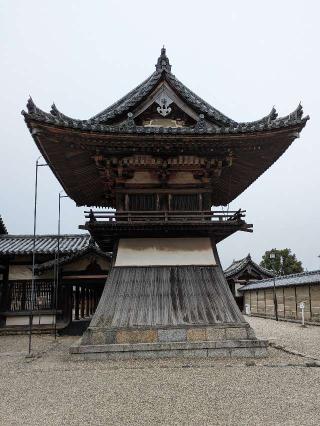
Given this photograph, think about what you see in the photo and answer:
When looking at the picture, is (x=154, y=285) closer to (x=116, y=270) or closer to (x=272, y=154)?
(x=116, y=270)

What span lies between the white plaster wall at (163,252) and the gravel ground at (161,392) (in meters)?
3.13

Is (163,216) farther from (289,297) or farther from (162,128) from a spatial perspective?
(289,297)

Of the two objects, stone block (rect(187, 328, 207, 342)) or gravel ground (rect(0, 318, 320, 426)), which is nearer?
gravel ground (rect(0, 318, 320, 426))

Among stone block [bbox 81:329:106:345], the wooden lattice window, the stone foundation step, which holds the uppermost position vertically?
the wooden lattice window

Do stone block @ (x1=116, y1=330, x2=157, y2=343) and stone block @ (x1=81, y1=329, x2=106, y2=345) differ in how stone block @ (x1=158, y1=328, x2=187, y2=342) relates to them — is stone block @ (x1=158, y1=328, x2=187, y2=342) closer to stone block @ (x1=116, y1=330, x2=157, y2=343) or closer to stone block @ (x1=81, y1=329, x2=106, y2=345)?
stone block @ (x1=116, y1=330, x2=157, y2=343)

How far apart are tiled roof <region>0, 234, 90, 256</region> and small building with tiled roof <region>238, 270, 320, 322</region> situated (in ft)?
49.6

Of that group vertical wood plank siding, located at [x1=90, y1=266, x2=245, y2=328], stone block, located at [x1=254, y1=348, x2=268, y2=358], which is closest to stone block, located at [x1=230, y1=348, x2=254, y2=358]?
stone block, located at [x1=254, y1=348, x2=268, y2=358]

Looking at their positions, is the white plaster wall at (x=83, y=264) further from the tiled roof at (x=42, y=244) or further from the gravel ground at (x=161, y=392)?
the gravel ground at (x=161, y=392)

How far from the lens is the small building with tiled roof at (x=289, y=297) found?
24500 millimetres

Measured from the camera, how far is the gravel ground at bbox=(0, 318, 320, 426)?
5520 mm

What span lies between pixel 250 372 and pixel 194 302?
293 centimetres

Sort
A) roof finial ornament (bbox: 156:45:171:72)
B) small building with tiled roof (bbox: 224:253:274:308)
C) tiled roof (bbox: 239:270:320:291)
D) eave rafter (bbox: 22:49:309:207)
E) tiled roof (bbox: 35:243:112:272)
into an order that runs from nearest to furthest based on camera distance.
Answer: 1. eave rafter (bbox: 22:49:309:207)
2. roof finial ornament (bbox: 156:45:171:72)
3. tiled roof (bbox: 35:243:112:272)
4. tiled roof (bbox: 239:270:320:291)
5. small building with tiled roof (bbox: 224:253:274:308)

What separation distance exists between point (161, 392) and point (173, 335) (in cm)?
333

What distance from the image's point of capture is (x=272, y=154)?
12156 millimetres
